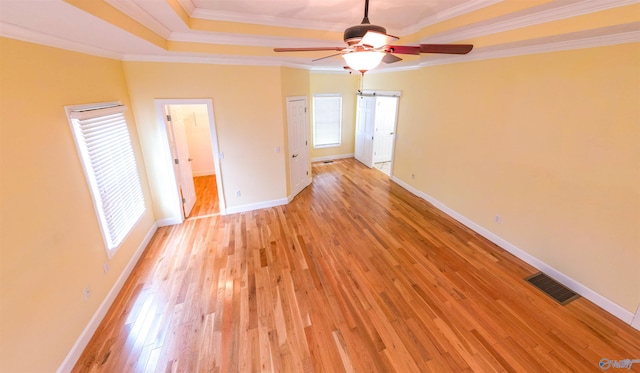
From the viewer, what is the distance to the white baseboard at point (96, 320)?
2.18m

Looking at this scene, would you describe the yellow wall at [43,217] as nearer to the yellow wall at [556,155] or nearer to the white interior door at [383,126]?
the yellow wall at [556,155]

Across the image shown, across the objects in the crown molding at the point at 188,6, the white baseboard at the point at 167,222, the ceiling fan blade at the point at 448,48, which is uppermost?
the crown molding at the point at 188,6

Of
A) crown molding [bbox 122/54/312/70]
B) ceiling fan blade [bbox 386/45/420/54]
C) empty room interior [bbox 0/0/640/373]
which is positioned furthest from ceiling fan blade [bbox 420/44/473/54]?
crown molding [bbox 122/54/312/70]

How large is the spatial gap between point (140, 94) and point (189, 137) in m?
3.31

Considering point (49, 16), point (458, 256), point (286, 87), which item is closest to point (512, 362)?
point (458, 256)

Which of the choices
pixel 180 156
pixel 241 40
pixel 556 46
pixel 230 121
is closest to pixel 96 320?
pixel 180 156

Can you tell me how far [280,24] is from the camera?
363 cm

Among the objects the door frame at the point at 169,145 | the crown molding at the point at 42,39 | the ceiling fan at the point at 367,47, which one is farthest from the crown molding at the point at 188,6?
the ceiling fan at the point at 367,47

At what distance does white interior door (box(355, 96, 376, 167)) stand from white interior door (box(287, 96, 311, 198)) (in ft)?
7.40

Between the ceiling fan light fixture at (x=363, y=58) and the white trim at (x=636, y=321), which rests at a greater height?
the ceiling fan light fixture at (x=363, y=58)

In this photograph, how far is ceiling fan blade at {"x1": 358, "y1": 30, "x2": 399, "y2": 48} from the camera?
173cm

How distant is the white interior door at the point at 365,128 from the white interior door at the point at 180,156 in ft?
16.1

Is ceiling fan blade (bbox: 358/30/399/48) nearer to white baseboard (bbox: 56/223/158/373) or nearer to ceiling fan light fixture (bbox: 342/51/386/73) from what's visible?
ceiling fan light fixture (bbox: 342/51/386/73)

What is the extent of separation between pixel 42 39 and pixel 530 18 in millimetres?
4664
